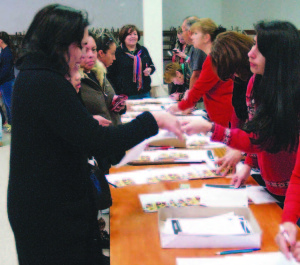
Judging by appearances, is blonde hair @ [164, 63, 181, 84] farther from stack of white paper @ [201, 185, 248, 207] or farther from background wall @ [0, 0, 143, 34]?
background wall @ [0, 0, 143, 34]

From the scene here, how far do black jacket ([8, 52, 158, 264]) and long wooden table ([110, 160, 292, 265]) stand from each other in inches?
6.7

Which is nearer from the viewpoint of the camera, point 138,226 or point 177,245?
point 177,245

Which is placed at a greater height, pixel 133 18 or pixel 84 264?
pixel 133 18

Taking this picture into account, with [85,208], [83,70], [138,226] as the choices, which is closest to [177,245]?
[138,226]

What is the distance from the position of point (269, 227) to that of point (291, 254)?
0.30m

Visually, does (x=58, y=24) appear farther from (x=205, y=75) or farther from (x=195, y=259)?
(x=205, y=75)

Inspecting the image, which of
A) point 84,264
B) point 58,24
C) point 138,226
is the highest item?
point 58,24

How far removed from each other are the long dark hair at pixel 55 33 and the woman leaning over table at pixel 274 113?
667mm

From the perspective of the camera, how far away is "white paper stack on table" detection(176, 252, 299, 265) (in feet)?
3.92

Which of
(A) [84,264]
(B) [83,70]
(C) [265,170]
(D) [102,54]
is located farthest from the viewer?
(D) [102,54]

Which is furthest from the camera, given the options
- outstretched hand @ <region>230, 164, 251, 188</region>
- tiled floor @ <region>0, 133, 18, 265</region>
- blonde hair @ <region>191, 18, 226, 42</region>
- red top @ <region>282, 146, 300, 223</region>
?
blonde hair @ <region>191, 18, 226, 42</region>

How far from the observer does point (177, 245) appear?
1326 millimetres

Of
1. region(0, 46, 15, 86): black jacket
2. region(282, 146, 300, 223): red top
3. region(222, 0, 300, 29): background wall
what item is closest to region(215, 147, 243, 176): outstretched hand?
region(282, 146, 300, 223): red top

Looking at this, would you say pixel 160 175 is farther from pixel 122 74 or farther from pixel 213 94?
pixel 122 74
